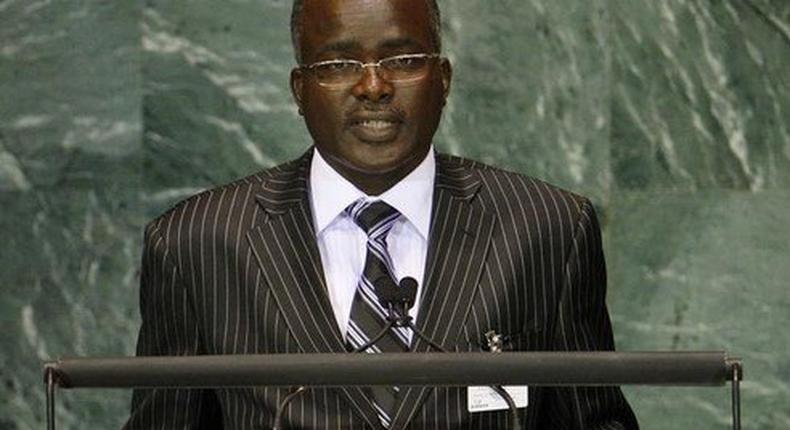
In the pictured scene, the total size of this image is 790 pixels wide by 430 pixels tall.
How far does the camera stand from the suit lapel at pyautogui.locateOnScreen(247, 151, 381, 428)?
2916mm

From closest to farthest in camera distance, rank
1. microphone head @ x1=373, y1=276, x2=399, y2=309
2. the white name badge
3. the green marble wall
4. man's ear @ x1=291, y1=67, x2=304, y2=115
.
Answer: microphone head @ x1=373, y1=276, x2=399, y2=309 < the white name badge < man's ear @ x1=291, y1=67, x2=304, y2=115 < the green marble wall

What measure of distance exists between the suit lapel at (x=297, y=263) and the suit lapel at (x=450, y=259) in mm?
126

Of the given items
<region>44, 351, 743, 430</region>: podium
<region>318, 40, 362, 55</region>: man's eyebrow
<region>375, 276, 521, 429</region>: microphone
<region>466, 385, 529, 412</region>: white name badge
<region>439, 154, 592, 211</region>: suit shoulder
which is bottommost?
<region>466, 385, 529, 412</region>: white name badge

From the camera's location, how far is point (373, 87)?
2912 mm

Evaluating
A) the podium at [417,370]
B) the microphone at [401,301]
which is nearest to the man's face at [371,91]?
the microphone at [401,301]

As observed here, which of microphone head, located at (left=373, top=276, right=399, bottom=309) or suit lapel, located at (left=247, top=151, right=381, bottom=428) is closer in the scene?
microphone head, located at (left=373, top=276, right=399, bottom=309)

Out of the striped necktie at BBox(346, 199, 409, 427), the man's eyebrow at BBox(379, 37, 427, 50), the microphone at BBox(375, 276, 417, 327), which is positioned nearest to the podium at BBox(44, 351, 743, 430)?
the microphone at BBox(375, 276, 417, 327)

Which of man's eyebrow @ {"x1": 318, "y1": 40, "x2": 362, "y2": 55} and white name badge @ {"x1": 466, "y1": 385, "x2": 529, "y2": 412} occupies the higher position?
man's eyebrow @ {"x1": 318, "y1": 40, "x2": 362, "y2": 55}

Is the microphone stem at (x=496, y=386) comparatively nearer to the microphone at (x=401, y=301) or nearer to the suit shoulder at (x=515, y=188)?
the microphone at (x=401, y=301)

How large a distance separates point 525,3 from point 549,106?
0.23 m

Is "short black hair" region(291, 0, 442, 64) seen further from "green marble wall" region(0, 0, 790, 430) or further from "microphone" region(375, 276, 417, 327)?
"green marble wall" region(0, 0, 790, 430)

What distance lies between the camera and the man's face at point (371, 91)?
2.94m

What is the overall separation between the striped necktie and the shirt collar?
0.05ft

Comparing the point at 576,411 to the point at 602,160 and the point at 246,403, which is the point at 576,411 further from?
the point at 602,160
